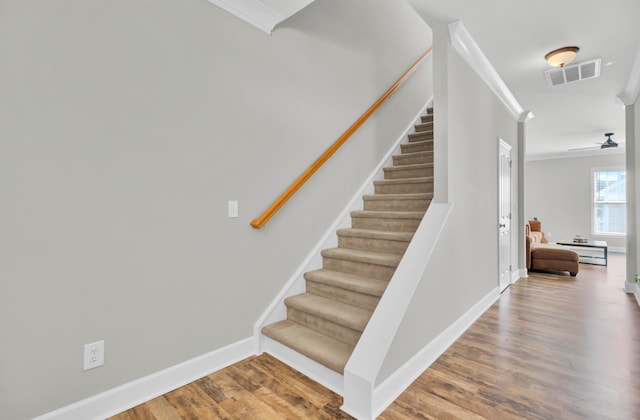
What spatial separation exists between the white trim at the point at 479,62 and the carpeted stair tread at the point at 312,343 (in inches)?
98.5

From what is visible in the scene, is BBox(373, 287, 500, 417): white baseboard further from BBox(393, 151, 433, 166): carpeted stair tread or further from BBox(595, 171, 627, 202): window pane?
BBox(595, 171, 627, 202): window pane

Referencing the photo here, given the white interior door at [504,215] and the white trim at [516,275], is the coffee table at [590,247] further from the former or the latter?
the white interior door at [504,215]

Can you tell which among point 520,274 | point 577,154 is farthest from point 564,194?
point 520,274

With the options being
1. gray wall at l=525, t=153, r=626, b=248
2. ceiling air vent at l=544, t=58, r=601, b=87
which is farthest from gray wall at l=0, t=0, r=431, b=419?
gray wall at l=525, t=153, r=626, b=248

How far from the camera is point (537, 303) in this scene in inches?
143

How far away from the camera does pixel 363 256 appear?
8.54 feet

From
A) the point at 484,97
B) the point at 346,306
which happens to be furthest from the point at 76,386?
the point at 484,97

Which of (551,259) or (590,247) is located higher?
(590,247)

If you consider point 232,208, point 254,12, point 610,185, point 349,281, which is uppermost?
point 254,12

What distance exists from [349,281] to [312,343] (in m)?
0.55

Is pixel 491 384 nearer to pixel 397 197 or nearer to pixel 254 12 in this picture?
pixel 397 197

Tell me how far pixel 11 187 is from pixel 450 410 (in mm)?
2417

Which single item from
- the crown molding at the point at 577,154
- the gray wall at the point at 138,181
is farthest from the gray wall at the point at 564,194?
the gray wall at the point at 138,181

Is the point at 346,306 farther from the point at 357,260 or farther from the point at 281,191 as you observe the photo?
the point at 281,191
